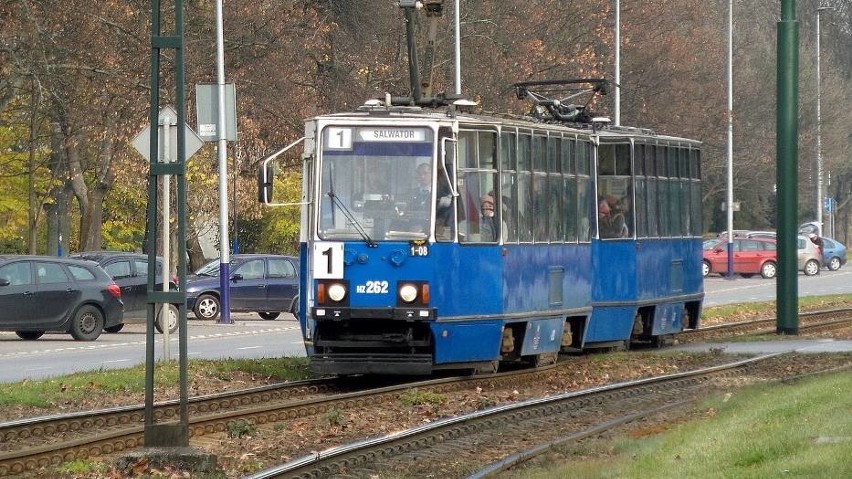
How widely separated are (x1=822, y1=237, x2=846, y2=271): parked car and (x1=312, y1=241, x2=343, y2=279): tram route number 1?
5372 cm

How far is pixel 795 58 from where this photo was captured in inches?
1075

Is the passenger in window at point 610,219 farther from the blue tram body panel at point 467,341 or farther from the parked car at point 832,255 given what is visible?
the parked car at point 832,255

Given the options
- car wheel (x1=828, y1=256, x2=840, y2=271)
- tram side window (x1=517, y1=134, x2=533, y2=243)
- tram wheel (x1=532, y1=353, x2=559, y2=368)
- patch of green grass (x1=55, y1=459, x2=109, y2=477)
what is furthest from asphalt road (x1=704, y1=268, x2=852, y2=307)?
patch of green grass (x1=55, y1=459, x2=109, y2=477)

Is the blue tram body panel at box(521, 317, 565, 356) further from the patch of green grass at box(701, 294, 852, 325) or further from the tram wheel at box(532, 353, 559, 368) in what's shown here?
the patch of green grass at box(701, 294, 852, 325)

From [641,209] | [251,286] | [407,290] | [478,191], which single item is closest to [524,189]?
[478,191]

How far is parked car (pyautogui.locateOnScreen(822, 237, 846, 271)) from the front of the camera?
6925 cm

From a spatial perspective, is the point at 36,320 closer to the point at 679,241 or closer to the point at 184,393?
the point at 679,241

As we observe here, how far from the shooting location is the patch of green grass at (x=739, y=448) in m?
10.3

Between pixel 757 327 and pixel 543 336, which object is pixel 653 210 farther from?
pixel 757 327

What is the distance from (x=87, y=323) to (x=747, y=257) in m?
37.3

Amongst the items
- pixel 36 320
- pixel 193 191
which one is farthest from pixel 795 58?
pixel 193 191

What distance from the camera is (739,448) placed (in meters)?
11.5

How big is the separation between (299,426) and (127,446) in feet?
6.81

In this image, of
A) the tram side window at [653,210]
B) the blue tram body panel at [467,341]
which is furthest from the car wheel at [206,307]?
the blue tram body panel at [467,341]
